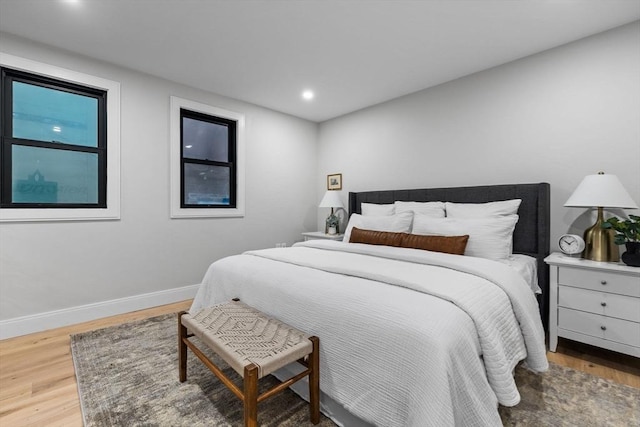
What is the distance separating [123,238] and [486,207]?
11.4 feet

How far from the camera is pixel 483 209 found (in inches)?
103

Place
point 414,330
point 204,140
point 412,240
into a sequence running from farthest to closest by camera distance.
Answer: point 204,140 < point 412,240 < point 414,330

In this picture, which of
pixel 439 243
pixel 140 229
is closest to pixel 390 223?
pixel 439 243

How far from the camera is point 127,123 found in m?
2.96

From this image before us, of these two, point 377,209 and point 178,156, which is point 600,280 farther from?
A: point 178,156

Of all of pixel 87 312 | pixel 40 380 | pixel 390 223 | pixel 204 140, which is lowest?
pixel 40 380

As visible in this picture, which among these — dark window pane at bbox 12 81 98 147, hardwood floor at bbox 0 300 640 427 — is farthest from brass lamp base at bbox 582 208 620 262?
dark window pane at bbox 12 81 98 147

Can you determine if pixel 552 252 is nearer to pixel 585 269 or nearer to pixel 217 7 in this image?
pixel 585 269

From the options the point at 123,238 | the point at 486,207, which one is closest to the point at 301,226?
the point at 123,238

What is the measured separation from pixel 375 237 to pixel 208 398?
6.03 feet

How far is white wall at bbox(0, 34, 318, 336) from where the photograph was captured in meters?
2.50

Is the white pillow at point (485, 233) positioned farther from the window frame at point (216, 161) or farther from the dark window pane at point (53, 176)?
the dark window pane at point (53, 176)

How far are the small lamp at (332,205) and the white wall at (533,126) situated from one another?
67 cm

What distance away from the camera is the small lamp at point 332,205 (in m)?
4.07
